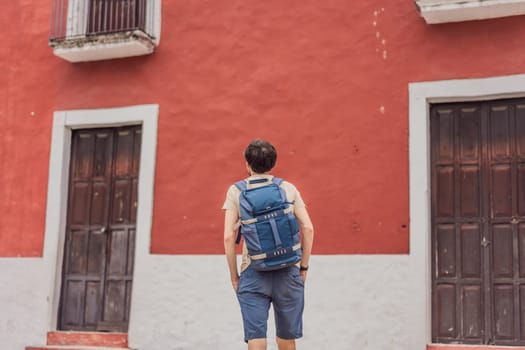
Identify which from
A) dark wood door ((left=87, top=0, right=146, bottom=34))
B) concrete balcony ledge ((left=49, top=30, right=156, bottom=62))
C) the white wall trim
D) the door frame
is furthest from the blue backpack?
dark wood door ((left=87, top=0, right=146, bottom=34))

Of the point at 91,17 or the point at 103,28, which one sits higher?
the point at 91,17

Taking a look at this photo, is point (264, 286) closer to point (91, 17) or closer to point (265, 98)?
point (265, 98)

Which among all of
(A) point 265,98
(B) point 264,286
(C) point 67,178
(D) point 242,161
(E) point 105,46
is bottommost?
(B) point 264,286

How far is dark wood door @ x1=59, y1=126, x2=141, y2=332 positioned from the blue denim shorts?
3.65 meters

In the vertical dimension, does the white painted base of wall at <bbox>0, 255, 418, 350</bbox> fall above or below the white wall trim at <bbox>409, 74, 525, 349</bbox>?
below

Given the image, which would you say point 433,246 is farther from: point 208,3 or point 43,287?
point 43,287

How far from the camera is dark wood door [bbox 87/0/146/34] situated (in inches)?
340

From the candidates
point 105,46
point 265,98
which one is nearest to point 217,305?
point 265,98

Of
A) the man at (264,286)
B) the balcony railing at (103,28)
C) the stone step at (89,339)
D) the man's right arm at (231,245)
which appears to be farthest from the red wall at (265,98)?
the man's right arm at (231,245)

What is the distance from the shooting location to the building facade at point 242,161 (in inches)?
280

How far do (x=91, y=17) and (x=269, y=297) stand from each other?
16.9ft

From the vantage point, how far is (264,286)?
4832 millimetres

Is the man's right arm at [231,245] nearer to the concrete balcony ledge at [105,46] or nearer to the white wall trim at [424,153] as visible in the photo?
the white wall trim at [424,153]

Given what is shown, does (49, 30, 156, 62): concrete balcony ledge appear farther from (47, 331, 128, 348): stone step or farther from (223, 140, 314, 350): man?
(223, 140, 314, 350): man
